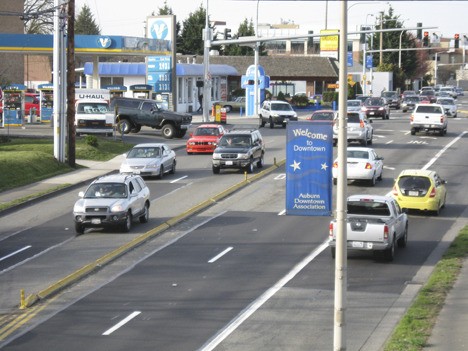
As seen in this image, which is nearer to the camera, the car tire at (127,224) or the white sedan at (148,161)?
the car tire at (127,224)

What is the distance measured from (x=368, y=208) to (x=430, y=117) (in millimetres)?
36049

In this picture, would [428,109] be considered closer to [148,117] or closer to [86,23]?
[148,117]

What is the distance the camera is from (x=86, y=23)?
15012 cm

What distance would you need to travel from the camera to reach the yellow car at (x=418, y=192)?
3400 cm

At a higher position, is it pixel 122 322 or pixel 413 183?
pixel 413 183

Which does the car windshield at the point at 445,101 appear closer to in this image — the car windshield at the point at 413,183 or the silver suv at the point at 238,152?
the silver suv at the point at 238,152

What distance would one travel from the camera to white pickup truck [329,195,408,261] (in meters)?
26.4

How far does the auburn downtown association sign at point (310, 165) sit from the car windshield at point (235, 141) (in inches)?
787

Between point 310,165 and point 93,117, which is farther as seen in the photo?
point 93,117

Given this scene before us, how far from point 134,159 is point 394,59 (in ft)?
371

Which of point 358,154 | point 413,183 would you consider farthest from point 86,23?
point 413,183

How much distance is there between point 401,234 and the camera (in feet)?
93.4

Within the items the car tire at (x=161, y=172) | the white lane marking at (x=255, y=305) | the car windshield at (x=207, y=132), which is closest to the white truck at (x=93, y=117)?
the car windshield at (x=207, y=132)

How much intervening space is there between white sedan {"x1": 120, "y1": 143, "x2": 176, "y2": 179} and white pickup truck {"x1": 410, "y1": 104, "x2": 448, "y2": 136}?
23.5 meters
